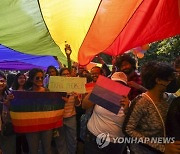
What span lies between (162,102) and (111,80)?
602 mm

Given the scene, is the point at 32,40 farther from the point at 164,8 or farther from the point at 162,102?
the point at 162,102

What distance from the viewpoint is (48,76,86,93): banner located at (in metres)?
3.44

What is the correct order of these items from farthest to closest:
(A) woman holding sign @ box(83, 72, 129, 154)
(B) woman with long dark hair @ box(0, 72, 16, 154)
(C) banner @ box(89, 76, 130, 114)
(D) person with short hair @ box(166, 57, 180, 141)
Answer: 1. (B) woman with long dark hair @ box(0, 72, 16, 154)
2. (A) woman holding sign @ box(83, 72, 129, 154)
3. (C) banner @ box(89, 76, 130, 114)
4. (D) person with short hair @ box(166, 57, 180, 141)

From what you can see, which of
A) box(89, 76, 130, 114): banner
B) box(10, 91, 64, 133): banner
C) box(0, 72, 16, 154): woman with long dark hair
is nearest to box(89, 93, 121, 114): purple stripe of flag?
box(89, 76, 130, 114): banner

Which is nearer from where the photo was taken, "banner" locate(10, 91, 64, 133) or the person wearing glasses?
"banner" locate(10, 91, 64, 133)

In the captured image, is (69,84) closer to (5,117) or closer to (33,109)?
(33,109)

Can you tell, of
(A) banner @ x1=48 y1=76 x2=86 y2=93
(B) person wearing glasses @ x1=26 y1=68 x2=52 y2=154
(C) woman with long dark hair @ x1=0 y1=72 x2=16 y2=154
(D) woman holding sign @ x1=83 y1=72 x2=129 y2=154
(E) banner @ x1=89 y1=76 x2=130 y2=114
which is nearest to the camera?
(E) banner @ x1=89 y1=76 x2=130 y2=114

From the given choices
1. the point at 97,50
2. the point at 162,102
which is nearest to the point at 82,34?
the point at 97,50

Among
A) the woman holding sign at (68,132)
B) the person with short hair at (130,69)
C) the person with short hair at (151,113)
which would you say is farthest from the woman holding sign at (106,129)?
the woman holding sign at (68,132)

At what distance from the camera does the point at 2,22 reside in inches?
135

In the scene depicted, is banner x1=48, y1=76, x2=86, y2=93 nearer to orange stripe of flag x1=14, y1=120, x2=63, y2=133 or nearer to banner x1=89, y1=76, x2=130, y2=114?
banner x1=89, y1=76, x2=130, y2=114

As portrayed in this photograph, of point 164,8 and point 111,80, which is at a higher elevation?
point 164,8

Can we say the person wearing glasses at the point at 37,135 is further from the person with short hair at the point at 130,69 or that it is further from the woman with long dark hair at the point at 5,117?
the person with short hair at the point at 130,69

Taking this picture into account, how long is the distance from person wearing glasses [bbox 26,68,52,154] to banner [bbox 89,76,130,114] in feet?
4.43
